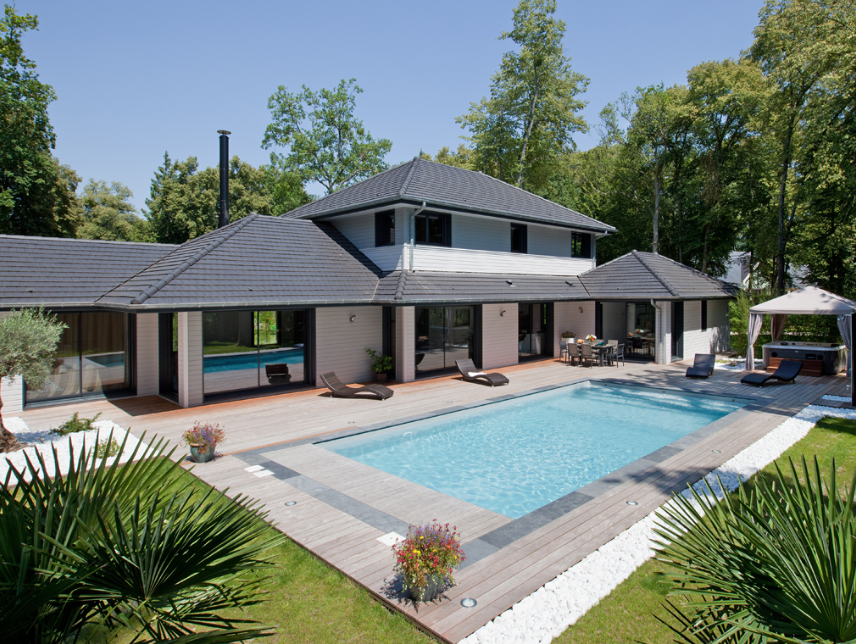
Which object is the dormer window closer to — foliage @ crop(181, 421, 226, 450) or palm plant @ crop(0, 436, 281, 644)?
foliage @ crop(181, 421, 226, 450)

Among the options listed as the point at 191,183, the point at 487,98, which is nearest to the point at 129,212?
the point at 191,183

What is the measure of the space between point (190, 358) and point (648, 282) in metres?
17.0

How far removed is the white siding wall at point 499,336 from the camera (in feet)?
61.0

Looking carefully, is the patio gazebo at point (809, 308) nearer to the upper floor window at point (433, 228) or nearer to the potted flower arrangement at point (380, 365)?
the upper floor window at point (433, 228)

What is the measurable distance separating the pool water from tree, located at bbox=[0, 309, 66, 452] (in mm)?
5537

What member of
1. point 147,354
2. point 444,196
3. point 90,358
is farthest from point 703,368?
point 90,358

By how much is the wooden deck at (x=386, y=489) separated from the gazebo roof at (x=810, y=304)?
9.49 ft

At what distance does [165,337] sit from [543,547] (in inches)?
505

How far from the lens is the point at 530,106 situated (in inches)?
1335

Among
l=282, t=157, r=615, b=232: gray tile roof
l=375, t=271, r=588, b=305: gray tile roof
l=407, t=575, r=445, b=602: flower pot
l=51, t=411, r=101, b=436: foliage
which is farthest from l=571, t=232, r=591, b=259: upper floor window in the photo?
l=407, t=575, r=445, b=602: flower pot

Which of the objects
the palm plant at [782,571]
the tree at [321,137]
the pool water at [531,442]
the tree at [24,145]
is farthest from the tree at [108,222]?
the palm plant at [782,571]

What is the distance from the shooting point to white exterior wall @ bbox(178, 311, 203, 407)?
12.5 m

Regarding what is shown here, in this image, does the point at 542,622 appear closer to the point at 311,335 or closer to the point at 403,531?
the point at 403,531

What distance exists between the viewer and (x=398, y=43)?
68.0 feet
